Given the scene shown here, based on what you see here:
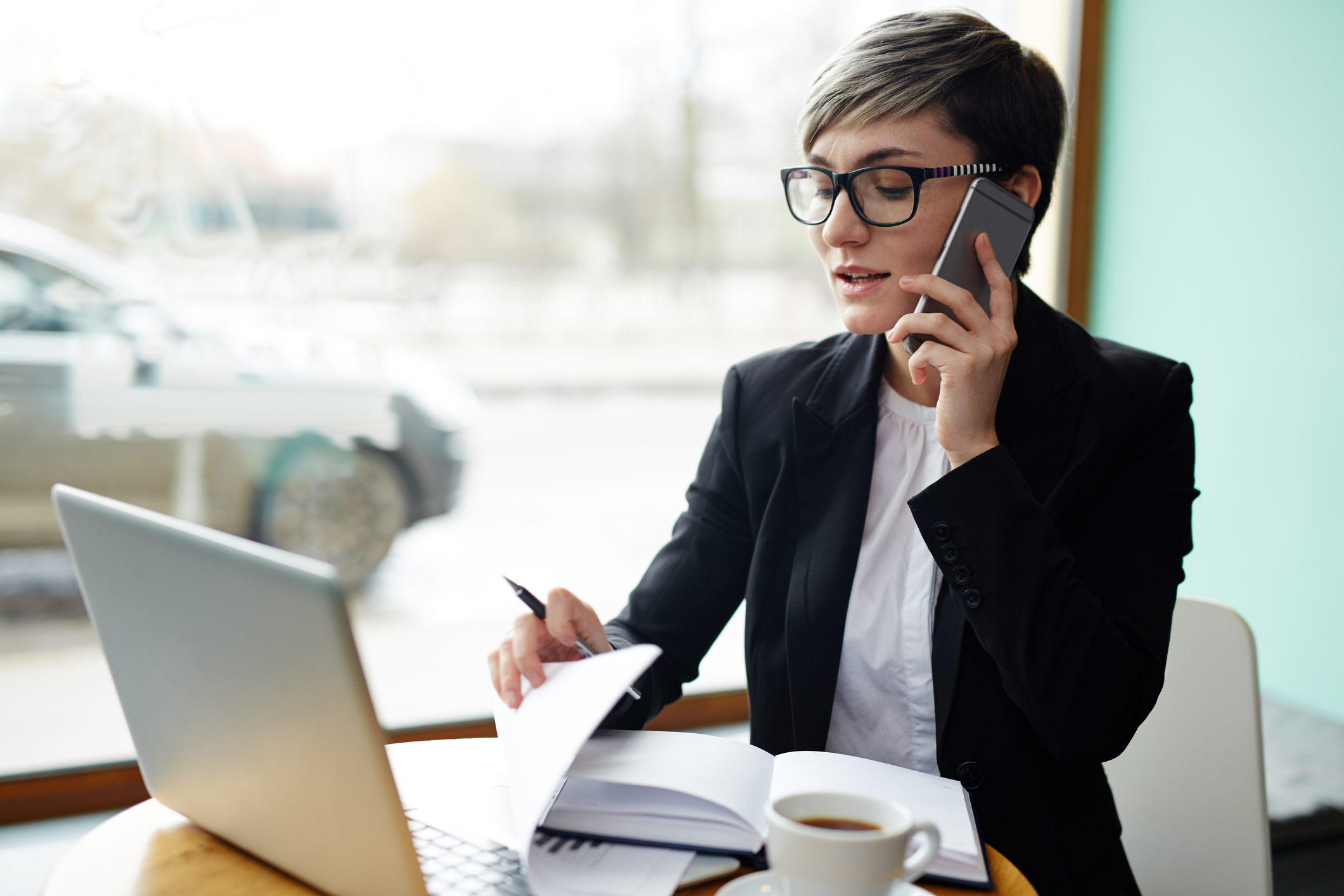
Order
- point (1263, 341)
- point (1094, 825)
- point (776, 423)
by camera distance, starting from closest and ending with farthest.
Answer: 1. point (1094, 825)
2. point (776, 423)
3. point (1263, 341)

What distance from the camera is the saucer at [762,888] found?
653 mm

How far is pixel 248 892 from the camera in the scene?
0.74 metres

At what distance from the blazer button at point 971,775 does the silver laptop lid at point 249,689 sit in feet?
2.17

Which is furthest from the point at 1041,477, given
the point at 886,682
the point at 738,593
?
the point at 738,593

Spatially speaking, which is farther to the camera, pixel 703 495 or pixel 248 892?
pixel 703 495

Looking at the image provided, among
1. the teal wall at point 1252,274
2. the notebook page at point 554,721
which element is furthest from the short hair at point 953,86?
the teal wall at point 1252,274

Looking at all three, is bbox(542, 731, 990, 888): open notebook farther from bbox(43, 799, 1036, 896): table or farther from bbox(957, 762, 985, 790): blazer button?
bbox(957, 762, 985, 790): blazer button

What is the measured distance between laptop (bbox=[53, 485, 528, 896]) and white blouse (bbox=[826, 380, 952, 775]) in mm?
522

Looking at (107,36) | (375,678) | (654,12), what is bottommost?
(375,678)

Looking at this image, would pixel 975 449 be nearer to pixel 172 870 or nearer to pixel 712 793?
pixel 712 793

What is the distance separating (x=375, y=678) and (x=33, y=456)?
3.19 ft

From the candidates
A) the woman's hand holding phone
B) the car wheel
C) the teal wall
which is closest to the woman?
the woman's hand holding phone

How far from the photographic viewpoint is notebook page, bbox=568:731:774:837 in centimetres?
74

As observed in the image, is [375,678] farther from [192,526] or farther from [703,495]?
[192,526]
